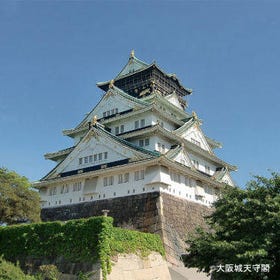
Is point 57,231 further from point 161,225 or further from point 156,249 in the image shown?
point 161,225

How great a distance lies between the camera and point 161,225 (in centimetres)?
2841

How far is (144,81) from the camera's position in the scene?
45906 millimetres

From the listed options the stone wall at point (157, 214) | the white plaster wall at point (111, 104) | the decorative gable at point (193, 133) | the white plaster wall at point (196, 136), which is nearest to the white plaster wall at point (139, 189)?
the stone wall at point (157, 214)

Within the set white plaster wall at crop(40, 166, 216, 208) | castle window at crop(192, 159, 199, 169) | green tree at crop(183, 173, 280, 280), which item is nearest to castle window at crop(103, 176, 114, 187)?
white plaster wall at crop(40, 166, 216, 208)

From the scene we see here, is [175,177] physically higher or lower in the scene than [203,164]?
lower

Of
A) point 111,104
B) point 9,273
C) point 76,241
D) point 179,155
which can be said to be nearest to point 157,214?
point 179,155

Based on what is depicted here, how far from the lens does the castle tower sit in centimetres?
3036

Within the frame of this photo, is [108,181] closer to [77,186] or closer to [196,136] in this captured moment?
[77,186]

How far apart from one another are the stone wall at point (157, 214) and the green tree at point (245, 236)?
9344mm

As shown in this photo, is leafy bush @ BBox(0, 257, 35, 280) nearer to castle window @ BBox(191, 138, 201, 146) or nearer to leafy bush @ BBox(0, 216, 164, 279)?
leafy bush @ BBox(0, 216, 164, 279)

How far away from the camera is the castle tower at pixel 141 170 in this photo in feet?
99.6

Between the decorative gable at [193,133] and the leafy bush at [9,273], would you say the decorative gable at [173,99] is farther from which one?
the leafy bush at [9,273]

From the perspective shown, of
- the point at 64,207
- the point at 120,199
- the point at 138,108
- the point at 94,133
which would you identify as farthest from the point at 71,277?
the point at 138,108

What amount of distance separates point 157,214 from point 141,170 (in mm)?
4320
